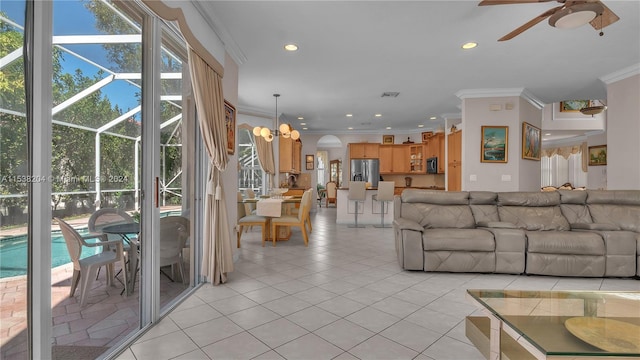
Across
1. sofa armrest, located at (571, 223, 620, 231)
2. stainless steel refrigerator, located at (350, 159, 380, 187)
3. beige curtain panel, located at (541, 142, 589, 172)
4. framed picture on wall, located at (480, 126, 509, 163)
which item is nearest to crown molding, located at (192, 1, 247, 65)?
framed picture on wall, located at (480, 126, 509, 163)

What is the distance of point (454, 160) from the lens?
6953 millimetres

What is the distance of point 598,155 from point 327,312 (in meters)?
9.27

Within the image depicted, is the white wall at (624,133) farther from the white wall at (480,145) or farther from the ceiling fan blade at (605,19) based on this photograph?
the ceiling fan blade at (605,19)

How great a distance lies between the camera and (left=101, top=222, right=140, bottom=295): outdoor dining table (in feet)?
7.56

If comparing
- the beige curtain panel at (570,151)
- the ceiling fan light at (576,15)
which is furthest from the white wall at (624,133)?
the beige curtain panel at (570,151)

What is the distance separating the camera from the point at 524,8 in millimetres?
2934

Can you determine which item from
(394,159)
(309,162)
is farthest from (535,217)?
(309,162)

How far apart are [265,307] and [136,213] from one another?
1324 millimetres

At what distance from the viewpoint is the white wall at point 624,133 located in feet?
14.4

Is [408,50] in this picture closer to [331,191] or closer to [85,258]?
[85,258]

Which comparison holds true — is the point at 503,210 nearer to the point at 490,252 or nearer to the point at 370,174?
the point at 490,252

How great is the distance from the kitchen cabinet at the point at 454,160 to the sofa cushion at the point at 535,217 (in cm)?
246

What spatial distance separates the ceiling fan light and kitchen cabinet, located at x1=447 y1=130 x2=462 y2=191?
444cm

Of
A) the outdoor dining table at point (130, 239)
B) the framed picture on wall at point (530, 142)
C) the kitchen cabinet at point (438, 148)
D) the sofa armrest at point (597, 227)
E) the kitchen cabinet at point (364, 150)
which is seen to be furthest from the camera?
the kitchen cabinet at point (364, 150)
